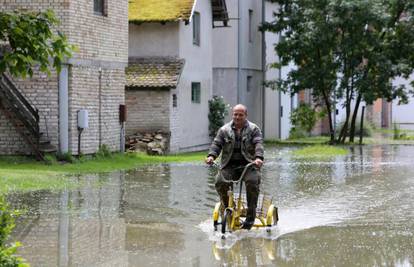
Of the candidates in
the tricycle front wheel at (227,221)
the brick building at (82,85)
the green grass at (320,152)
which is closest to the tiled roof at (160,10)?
the brick building at (82,85)

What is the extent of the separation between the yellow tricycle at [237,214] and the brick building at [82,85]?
466 inches

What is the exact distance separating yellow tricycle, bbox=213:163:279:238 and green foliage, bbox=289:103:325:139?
96.7 ft

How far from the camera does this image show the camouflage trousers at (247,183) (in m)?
12.6

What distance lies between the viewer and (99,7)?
26.6 meters

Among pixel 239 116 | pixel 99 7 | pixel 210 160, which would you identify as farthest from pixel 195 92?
pixel 210 160

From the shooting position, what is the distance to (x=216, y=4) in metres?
36.1

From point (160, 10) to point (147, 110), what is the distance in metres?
3.56

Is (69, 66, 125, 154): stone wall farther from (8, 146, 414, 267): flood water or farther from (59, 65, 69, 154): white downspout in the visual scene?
(8, 146, 414, 267): flood water

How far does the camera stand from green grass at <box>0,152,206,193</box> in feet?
61.3

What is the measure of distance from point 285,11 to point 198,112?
7.85 metres

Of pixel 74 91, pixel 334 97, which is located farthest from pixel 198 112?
pixel 74 91

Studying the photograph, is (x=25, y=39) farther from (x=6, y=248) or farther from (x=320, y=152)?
(x=320, y=152)

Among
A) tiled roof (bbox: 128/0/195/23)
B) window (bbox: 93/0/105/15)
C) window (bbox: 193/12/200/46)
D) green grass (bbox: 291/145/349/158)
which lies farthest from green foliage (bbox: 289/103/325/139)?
window (bbox: 93/0/105/15)

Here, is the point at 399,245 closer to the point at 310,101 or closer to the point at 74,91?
the point at 74,91
